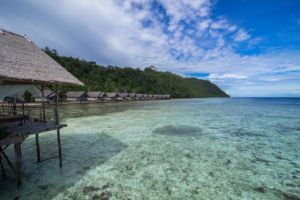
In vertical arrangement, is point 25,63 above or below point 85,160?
above

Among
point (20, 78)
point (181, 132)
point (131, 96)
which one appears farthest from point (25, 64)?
point (131, 96)

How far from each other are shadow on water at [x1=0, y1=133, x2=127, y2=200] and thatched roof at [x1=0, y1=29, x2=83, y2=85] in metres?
2.47

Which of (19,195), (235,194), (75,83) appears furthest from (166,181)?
(75,83)

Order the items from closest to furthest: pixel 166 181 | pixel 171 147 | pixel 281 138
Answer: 1. pixel 166 181
2. pixel 171 147
3. pixel 281 138

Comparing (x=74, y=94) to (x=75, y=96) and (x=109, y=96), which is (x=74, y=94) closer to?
(x=75, y=96)

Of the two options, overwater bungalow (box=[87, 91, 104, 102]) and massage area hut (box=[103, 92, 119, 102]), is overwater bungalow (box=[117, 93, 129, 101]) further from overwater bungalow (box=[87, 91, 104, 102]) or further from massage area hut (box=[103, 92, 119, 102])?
overwater bungalow (box=[87, 91, 104, 102])

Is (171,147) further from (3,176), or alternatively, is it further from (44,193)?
→ (3,176)

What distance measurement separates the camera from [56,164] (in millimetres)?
5395

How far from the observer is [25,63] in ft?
15.5

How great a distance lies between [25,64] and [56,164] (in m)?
3.05

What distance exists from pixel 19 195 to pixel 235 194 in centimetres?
468

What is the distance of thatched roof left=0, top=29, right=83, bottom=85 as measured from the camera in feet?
13.4

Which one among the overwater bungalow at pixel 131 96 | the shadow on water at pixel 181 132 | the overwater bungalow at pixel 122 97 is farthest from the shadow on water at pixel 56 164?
the overwater bungalow at pixel 131 96

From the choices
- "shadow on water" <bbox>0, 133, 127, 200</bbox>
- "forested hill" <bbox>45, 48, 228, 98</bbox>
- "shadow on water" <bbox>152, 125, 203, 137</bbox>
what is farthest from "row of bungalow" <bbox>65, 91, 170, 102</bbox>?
"shadow on water" <bbox>152, 125, 203, 137</bbox>
